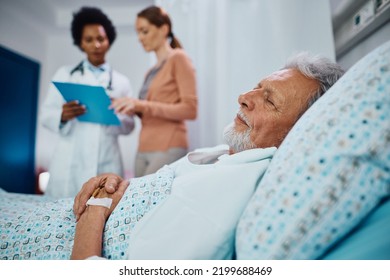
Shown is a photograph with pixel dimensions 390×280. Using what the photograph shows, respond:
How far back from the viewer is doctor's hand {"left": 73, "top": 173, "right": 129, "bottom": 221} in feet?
1.89

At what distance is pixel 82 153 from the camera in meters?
1.03

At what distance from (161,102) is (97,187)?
1.84 ft

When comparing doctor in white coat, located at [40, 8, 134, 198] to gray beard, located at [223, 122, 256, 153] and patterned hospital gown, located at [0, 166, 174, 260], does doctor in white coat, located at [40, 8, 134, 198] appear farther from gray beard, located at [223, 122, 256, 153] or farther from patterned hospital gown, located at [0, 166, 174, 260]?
gray beard, located at [223, 122, 256, 153]

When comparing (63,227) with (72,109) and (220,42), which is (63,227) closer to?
(72,109)

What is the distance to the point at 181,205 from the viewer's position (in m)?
0.48

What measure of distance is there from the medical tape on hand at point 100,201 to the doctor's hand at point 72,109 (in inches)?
18.4

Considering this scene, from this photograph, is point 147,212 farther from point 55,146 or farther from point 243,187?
point 55,146

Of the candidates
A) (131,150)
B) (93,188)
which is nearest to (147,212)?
(93,188)

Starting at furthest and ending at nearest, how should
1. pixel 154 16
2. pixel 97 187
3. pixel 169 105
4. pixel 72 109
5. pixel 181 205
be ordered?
pixel 154 16 → pixel 169 105 → pixel 72 109 → pixel 97 187 → pixel 181 205

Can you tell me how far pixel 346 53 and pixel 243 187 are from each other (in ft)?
2.48

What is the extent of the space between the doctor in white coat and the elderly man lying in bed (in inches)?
8.9

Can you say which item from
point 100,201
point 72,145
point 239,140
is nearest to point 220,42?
point 239,140

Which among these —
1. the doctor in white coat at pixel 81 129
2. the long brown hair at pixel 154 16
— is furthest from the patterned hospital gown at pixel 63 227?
the long brown hair at pixel 154 16

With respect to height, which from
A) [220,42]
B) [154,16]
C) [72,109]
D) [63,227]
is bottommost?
[63,227]
